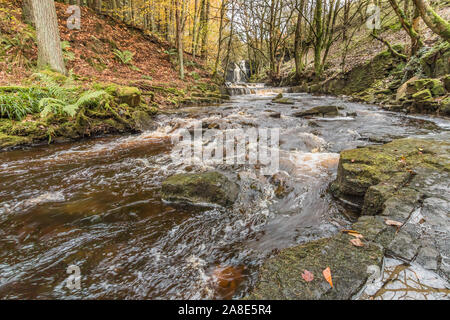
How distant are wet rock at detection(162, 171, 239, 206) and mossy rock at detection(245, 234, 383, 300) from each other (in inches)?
56.2

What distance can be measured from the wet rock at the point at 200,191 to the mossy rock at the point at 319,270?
4.69 feet

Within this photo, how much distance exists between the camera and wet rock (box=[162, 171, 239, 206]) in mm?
3061

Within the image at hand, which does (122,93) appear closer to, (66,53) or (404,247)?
(66,53)

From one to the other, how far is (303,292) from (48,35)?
33.9 feet

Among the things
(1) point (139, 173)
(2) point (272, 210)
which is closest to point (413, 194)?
(2) point (272, 210)

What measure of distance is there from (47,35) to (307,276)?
10281 mm

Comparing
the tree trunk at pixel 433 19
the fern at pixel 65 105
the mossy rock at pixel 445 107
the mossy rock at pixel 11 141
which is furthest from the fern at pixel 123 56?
the mossy rock at pixel 445 107

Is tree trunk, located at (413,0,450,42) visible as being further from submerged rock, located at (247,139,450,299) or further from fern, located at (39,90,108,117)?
fern, located at (39,90,108,117)

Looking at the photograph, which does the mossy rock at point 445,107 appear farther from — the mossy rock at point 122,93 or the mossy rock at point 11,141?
the mossy rock at point 11,141

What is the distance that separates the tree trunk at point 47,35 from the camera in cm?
697

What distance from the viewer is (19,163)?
4355mm

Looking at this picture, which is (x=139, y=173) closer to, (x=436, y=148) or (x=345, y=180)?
(x=345, y=180)

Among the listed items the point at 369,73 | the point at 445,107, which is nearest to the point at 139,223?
the point at 445,107

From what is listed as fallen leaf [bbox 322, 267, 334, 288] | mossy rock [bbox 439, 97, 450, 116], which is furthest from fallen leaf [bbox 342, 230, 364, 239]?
mossy rock [bbox 439, 97, 450, 116]
